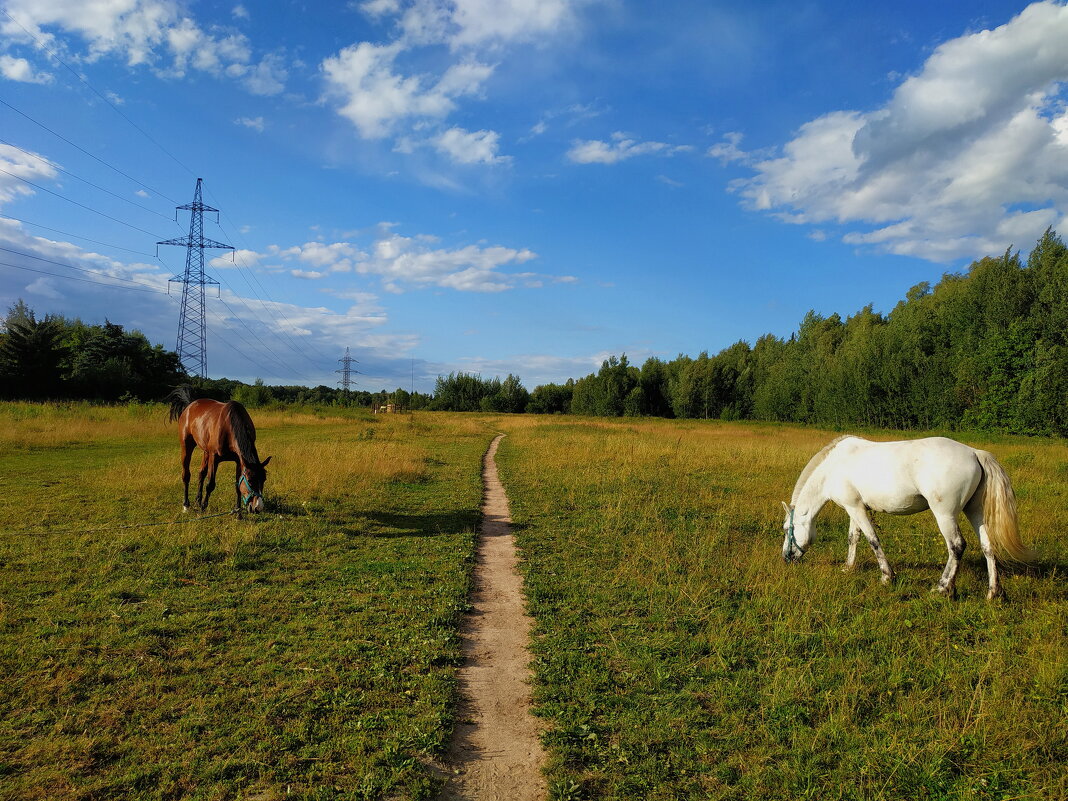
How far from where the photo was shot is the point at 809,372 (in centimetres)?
5612

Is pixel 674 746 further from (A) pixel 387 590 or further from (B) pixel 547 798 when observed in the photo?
(A) pixel 387 590

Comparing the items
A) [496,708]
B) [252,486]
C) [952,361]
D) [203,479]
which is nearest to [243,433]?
A: [252,486]

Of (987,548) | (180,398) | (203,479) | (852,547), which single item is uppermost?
(180,398)

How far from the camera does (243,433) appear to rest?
8.93m

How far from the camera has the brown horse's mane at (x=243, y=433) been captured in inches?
344

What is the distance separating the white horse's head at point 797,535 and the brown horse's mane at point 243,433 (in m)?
8.38

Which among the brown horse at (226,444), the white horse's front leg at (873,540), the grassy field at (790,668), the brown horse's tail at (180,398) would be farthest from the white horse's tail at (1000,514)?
the brown horse's tail at (180,398)

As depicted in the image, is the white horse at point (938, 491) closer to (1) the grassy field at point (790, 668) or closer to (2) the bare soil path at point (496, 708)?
(1) the grassy field at point (790, 668)

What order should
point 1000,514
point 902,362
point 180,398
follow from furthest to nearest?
point 902,362 < point 180,398 < point 1000,514

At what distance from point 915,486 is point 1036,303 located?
114 ft

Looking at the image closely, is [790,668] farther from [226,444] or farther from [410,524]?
[226,444]

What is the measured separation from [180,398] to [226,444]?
3.27 m

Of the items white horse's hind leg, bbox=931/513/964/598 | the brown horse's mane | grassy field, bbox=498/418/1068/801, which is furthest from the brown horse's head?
white horse's hind leg, bbox=931/513/964/598

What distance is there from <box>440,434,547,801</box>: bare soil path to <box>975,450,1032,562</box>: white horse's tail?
533 cm
